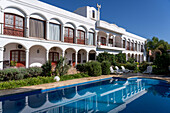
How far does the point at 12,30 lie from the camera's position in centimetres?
1174

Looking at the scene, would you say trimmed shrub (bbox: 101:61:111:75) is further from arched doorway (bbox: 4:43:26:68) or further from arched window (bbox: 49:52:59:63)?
arched doorway (bbox: 4:43:26:68)

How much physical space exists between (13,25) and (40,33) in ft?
9.31

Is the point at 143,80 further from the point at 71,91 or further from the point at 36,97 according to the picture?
the point at 36,97

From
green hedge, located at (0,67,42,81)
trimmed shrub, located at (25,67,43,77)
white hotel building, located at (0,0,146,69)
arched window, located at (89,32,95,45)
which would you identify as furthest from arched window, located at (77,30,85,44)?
green hedge, located at (0,67,42,81)

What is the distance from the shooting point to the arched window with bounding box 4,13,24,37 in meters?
11.5

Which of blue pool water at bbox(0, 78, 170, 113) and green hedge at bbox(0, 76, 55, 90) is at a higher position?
green hedge at bbox(0, 76, 55, 90)

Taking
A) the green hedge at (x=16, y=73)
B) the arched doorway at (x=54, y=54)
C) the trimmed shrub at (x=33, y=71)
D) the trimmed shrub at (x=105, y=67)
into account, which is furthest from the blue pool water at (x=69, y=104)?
the arched doorway at (x=54, y=54)

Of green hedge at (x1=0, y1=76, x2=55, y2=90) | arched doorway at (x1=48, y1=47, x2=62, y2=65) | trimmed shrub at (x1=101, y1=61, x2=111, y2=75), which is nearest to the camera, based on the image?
green hedge at (x1=0, y1=76, x2=55, y2=90)

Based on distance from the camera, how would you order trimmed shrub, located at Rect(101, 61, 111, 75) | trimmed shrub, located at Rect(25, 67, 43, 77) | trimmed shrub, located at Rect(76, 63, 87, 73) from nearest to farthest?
trimmed shrub, located at Rect(25, 67, 43, 77) < trimmed shrub, located at Rect(76, 63, 87, 73) < trimmed shrub, located at Rect(101, 61, 111, 75)

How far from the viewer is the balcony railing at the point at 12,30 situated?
36.3 feet

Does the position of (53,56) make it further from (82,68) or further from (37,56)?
(82,68)

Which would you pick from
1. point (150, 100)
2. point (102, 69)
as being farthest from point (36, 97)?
point (102, 69)

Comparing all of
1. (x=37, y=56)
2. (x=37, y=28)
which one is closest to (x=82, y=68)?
(x=37, y=56)

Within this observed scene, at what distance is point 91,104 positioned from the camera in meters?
6.75
